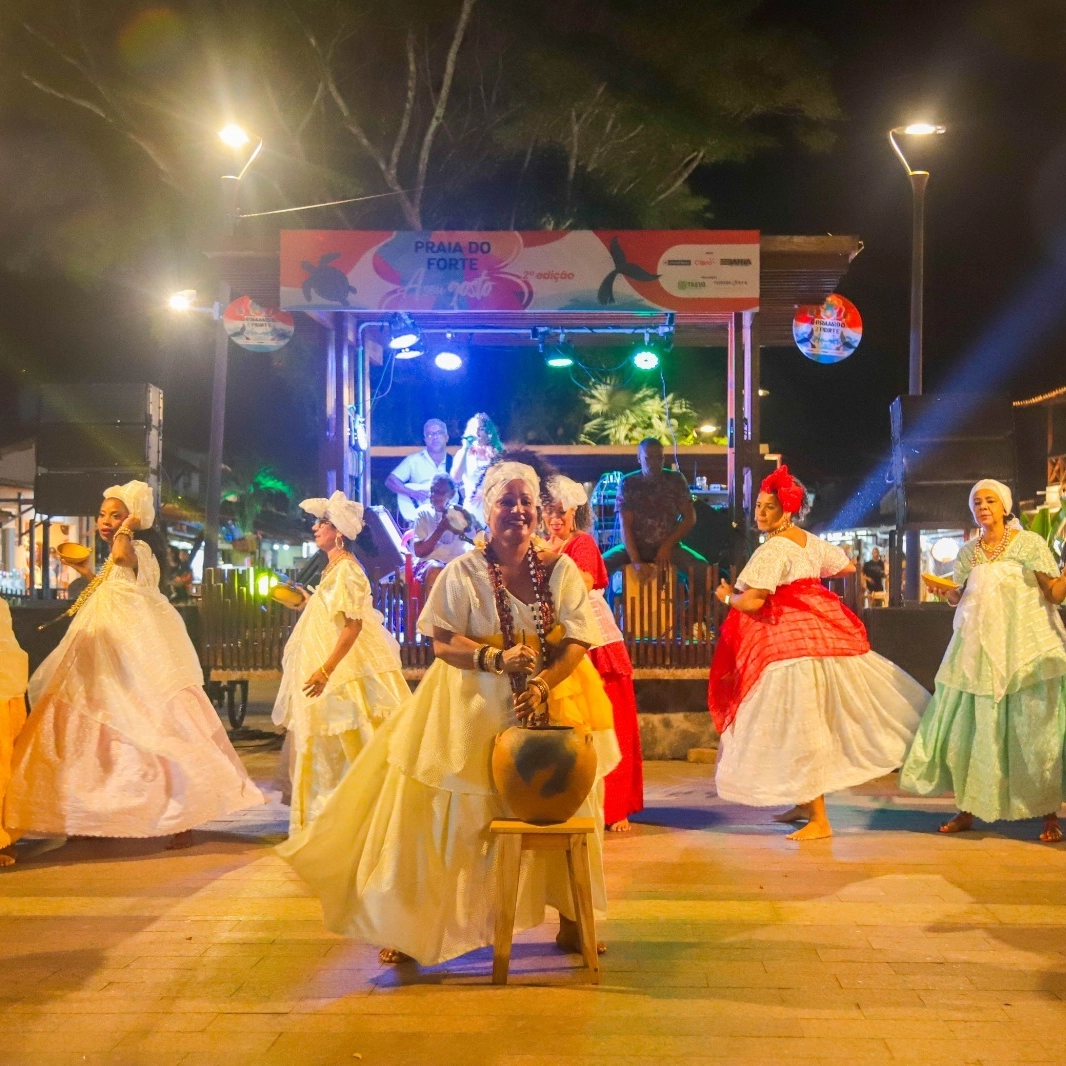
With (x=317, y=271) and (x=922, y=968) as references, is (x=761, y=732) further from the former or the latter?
(x=317, y=271)

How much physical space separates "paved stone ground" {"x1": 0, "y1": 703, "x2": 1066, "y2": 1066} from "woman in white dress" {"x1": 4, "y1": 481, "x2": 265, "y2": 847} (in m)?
0.29

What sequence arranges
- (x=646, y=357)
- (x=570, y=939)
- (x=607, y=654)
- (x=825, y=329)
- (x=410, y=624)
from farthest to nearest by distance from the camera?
(x=646, y=357), (x=825, y=329), (x=410, y=624), (x=607, y=654), (x=570, y=939)

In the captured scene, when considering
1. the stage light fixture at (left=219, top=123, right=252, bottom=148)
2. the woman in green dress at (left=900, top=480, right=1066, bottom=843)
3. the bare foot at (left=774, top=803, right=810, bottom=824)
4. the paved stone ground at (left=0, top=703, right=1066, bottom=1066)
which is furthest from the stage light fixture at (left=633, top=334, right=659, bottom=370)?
the paved stone ground at (left=0, top=703, right=1066, bottom=1066)

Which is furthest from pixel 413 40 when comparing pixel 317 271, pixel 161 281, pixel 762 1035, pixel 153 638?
pixel 762 1035

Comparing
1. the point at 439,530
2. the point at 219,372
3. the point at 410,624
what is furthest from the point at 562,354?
the point at 410,624

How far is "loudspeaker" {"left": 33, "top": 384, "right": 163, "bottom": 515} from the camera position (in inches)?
433

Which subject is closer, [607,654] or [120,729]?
[120,729]

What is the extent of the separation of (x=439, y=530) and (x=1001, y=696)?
6.43 metres

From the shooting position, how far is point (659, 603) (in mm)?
9977

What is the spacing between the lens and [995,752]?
6633mm

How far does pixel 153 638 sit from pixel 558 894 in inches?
125

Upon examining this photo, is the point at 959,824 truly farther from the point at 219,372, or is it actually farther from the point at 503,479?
the point at 219,372

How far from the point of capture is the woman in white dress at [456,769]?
4.14 meters

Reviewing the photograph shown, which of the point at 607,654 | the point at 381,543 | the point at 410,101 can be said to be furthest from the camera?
the point at 410,101
